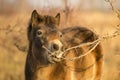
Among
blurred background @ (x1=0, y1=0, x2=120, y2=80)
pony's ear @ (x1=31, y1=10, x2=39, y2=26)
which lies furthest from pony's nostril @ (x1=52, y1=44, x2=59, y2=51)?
blurred background @ (x1=0, y1=0, x2=120, y2=80)

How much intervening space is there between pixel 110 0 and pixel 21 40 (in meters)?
5.11

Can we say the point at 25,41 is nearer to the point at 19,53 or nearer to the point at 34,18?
the point at 19,53

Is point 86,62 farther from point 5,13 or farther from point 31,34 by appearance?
point 5,13

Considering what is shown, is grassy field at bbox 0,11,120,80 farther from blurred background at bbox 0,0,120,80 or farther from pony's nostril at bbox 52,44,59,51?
pony's nostril at bbox 52,44,59,51

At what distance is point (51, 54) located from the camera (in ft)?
23.1

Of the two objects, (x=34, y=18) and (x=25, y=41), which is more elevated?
(x=34, y=18)

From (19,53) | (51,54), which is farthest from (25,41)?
(51,54)

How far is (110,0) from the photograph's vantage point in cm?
729

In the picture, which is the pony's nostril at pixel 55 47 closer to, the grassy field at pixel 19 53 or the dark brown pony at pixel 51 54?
the dark brown pony at pixel 51 54

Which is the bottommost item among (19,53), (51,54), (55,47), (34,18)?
(19,53)

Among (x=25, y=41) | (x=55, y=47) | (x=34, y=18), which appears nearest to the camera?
(x=55, y=47)

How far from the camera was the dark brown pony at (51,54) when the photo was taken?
7.17 metres

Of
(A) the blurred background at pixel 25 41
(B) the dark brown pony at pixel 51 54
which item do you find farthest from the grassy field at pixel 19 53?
(B) the dark brown pony at pixel 51 54

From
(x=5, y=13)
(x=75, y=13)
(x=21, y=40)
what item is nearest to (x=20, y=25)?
(x=21, y=40)
